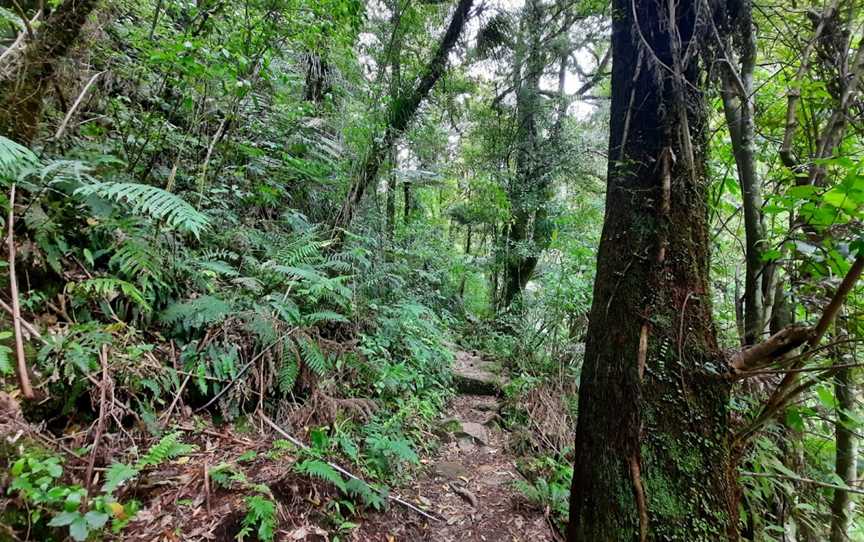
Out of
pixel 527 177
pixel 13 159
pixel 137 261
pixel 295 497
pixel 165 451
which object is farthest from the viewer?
pixel 527 177

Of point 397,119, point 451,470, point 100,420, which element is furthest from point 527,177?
point 100,420

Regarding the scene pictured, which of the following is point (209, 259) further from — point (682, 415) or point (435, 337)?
point (682, 415)

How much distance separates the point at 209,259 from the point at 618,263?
9.75 feet

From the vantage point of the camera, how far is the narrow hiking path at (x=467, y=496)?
7.34 ft

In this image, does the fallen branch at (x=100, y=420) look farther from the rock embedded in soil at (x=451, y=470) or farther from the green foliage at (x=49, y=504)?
the rock embedded in soil at (x=451, y=470)

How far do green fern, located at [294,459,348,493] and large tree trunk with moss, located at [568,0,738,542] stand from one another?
1221mm

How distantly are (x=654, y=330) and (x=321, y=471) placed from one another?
5.90ft

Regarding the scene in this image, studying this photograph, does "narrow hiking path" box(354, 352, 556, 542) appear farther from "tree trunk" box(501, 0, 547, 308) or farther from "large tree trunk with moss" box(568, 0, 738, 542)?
"tree trunk" box(501, 0, 547, 308)

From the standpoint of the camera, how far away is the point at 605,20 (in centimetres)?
620

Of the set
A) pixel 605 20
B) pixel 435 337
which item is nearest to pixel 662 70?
pixel 435 337

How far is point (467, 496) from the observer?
266cm

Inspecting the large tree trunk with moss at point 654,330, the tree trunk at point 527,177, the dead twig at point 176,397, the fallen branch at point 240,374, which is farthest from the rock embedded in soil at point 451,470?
the tree trunk at point 527,177

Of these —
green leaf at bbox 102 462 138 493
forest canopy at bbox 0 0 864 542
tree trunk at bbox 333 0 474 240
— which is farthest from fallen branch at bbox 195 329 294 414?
tree trunk at bbox 333 0 474 240

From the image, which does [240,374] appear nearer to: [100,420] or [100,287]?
[100,420]
